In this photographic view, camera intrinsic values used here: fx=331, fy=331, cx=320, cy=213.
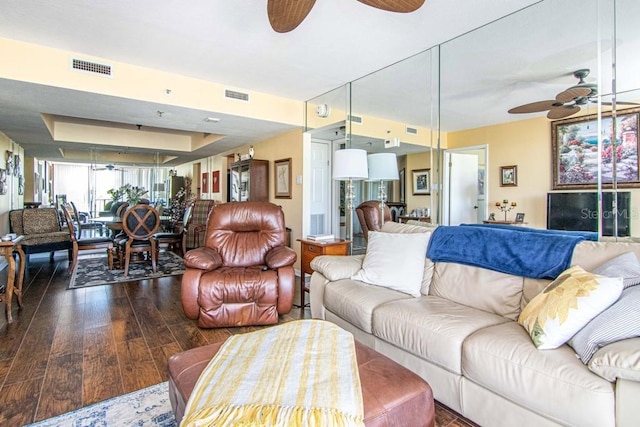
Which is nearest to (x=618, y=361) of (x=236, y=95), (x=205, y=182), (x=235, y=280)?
(x=235, y=280)

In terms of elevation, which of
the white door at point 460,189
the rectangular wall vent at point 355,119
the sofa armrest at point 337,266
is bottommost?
the sofa armrest at point 337,266

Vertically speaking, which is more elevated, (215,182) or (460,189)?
(215,182)

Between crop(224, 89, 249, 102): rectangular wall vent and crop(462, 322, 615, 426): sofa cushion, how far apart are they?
3.86 metres

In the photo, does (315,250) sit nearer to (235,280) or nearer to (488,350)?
(235,280)

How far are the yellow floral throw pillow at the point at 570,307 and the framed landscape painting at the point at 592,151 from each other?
3.99ft

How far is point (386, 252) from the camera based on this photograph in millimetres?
2559

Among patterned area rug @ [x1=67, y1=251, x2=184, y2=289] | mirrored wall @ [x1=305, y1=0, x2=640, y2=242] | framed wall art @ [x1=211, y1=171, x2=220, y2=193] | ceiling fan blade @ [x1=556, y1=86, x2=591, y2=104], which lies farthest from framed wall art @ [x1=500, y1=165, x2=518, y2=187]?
framed wall art @ [x1=211, y1=171, x2=220, y2=193]

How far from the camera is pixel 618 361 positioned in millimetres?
1138

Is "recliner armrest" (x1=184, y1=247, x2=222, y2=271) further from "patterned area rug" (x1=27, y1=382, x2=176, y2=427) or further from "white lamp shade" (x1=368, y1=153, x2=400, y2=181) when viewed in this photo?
"white lamp shade" (x1=368, y1=153, x2=400, y2=181)

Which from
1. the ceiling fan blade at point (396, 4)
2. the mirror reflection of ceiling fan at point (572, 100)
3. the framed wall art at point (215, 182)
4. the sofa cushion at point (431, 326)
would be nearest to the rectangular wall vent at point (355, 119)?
the mirror reflection of ceiling fan at point (572, 100)

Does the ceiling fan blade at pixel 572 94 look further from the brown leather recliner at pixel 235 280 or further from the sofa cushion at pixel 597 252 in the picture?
the brown leather recliner at pixel 235 280

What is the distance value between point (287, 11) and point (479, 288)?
2076 mm

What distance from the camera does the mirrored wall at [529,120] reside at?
7.39 feet

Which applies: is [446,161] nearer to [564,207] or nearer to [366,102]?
[564,207]
